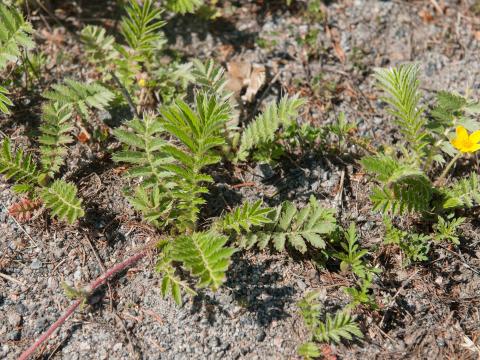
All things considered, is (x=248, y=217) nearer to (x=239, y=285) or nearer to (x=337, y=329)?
(x=239, y=285)

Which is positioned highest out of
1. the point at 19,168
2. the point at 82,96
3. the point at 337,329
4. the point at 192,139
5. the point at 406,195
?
the point at 82,96

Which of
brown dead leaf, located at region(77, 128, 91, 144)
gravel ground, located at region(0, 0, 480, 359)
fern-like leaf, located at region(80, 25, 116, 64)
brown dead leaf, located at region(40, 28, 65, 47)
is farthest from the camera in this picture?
brown dead leaf, located at region(40, 28, 65, 47)

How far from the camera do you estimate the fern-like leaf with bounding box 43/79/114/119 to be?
9.93 feet

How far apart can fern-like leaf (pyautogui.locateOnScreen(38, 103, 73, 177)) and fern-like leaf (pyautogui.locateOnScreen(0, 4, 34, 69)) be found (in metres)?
0.35

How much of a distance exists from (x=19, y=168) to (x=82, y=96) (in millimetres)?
595

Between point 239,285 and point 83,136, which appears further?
point 83,136

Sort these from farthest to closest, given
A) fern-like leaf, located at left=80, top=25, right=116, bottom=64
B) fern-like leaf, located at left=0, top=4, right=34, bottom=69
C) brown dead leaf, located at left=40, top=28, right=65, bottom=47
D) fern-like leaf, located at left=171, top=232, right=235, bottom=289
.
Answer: brown dead leaf, located at left=40, top=28, right=65, bottom=47 < fern-like leaf, located at left=80, top=25, right=116, bottom=64 < fern-like leaf, located at left=0, top=4, right=34, bottom=69 < fern-like leaf, located at left=171, top=232, right=235, bottom=289

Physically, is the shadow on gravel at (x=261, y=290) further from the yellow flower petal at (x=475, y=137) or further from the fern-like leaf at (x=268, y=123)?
the yellow flower petal at (x=475, y=137)

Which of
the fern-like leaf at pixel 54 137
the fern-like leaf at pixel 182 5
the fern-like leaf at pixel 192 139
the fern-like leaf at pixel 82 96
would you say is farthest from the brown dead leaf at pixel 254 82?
the fern-like leaf at pixel 54 137

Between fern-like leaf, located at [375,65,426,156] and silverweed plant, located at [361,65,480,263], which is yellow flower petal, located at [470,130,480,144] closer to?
silverweed plant, located at [361,65,480,263]

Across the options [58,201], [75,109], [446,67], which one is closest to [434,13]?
[446,67]

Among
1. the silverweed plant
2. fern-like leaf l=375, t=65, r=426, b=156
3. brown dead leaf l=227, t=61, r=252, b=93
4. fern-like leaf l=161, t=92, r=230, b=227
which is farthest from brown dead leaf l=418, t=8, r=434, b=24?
fern-like leaf l=161, t=92, r=230, b=227

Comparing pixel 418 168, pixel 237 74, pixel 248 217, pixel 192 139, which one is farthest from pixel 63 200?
pixel 418 168

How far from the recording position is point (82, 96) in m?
3.07
